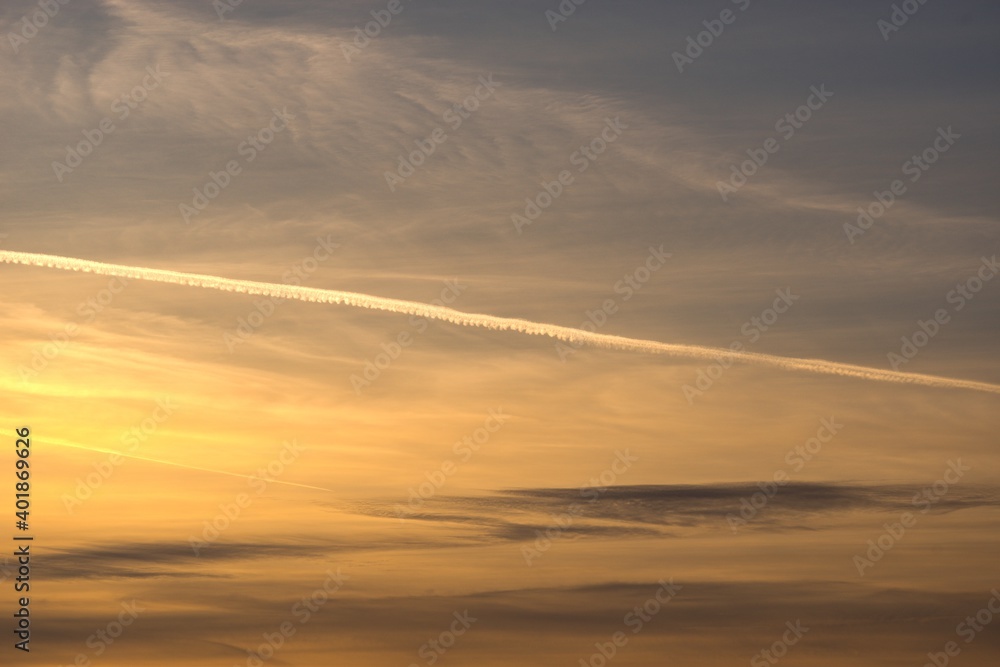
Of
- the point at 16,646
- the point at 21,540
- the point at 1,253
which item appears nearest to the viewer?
the point at 1,253

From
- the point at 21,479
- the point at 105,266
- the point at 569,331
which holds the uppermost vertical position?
the point at 105,266

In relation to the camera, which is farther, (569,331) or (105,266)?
(569,331)

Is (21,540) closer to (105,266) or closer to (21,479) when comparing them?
(21,479)

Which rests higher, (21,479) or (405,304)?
(405,304)

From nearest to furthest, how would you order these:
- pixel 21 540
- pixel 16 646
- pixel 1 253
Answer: pixel 1 253
pixel 21 540
pixel 16 646

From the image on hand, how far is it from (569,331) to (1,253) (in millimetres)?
42619

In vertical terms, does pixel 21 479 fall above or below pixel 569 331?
below

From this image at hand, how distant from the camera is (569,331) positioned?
49.7 meters

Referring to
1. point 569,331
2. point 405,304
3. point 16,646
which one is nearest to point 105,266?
point 405,304

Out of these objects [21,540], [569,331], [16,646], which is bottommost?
[16,646]

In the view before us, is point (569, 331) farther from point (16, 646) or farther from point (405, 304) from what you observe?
point (16, 646)

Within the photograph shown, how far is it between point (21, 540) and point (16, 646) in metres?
20.3

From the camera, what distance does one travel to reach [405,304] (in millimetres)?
48719

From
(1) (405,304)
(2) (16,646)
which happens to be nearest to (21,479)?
(2) (16,646)
